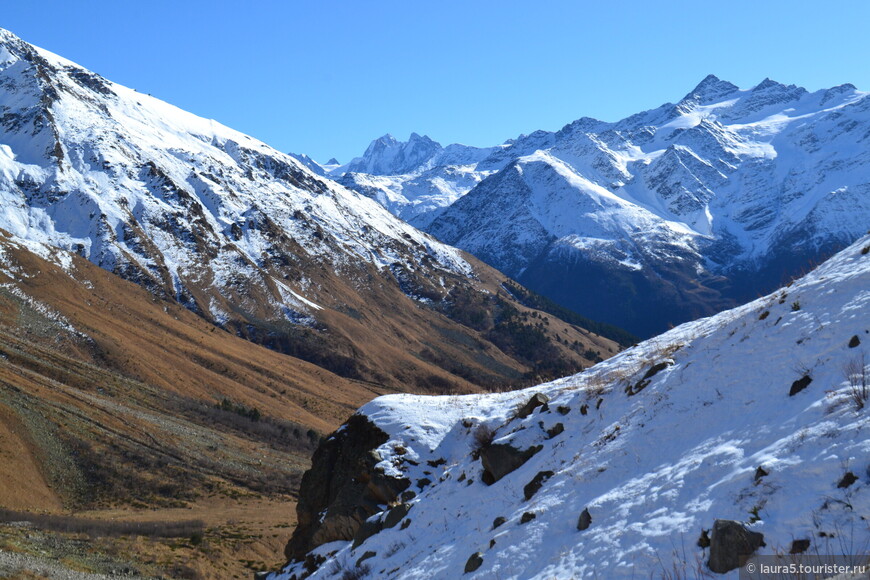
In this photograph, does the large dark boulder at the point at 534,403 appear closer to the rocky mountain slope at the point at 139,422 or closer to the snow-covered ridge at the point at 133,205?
the rocky mountain slope at the point at 139,422

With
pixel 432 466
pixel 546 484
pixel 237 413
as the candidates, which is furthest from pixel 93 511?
pixel 546 484

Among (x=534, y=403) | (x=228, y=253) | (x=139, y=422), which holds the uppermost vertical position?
(x=228, y=253)

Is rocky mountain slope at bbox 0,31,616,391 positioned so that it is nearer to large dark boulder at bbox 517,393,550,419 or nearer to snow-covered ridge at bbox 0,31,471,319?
snow-covered ridge at bbox 0,31,471,319

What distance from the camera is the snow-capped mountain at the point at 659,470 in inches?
308

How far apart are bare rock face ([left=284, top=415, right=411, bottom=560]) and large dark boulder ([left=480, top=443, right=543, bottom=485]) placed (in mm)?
3945

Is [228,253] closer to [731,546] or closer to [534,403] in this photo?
[534,403]

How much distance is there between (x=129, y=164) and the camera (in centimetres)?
16388

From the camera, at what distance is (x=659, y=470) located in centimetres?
1027

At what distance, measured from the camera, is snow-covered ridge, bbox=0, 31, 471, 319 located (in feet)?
439

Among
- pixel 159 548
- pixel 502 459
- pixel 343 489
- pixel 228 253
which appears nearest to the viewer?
pixel 502 459

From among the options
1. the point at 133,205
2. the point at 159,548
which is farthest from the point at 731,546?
the point at 133,205

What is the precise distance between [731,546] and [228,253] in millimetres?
155344

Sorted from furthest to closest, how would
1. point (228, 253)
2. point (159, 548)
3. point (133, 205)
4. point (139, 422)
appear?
point (228, 253) → point (133, 205) → point (139, 422) → point (159, 548)

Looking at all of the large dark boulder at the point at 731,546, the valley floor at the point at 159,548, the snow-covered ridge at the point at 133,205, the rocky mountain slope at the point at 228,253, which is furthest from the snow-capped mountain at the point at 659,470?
the snow-covered ridge at the point at 133,205
